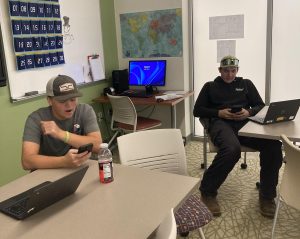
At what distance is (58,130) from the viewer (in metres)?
1.85

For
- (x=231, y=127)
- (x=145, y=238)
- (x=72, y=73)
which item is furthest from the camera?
(x=72, y=73)

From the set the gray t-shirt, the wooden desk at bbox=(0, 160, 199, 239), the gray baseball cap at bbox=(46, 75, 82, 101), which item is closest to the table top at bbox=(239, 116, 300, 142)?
the wooden desk at bbox=(0, 160, 199, 239)

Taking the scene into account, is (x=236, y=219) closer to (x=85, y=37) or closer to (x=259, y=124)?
(x=259, y=124)

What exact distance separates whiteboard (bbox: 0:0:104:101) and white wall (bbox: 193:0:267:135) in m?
1.28

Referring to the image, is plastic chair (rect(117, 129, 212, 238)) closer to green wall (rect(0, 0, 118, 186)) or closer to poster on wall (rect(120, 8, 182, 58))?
green wall (rect(0, 0, 118, 186))

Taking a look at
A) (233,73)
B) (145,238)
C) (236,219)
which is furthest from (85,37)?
(145,238)

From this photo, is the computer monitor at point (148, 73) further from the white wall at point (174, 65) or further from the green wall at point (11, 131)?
the green wall at point (11, 131)

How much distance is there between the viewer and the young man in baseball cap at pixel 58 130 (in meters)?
1.81

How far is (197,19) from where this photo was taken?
426 centimetres

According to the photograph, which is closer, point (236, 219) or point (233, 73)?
point (236, 219)

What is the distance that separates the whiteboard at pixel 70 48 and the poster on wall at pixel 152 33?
0.42m

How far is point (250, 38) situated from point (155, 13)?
1.24 metres

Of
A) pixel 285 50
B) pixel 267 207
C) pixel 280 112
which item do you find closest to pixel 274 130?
pixel 280 112

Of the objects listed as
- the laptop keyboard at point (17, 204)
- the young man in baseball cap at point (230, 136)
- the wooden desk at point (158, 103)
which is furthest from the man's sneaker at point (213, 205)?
the laptop keyboard at point (17, 204)
